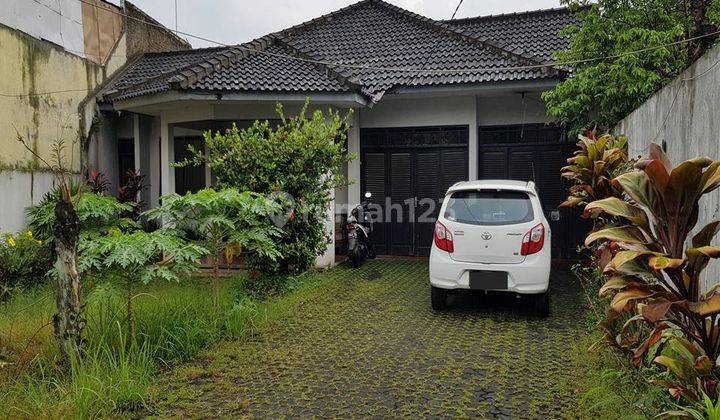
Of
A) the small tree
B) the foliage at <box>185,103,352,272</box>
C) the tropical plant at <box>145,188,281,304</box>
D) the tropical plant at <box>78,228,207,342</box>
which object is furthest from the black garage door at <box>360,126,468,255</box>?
the small tree

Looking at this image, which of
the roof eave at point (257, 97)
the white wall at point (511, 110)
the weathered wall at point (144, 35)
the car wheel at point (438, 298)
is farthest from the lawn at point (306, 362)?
the weathered wall at point (144, 35)

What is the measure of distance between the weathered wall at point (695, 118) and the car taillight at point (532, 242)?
1.50 metres

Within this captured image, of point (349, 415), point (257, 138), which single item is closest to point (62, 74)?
point (257, 138)

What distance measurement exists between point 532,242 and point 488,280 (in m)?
0.66

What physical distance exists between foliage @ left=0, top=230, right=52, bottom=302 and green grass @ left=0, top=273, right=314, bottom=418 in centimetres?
93

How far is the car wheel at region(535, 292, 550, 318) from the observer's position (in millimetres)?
6008

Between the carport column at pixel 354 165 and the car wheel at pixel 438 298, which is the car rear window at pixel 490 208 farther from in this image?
the carport column at pixel 354 165

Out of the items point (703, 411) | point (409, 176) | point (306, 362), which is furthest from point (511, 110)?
point (703, 411)

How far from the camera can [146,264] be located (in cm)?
450

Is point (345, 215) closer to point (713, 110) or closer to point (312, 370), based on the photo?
point (312, 370)

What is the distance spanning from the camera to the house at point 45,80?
868 centimetres

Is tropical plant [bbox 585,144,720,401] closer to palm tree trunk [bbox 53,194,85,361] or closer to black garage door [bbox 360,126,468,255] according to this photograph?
palm tree trunk [bbox 53,194,85,361]

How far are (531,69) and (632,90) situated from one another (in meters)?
2.51

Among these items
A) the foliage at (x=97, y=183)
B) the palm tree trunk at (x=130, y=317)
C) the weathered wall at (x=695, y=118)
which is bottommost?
the palm tree trunk at (x=130, y=317)
